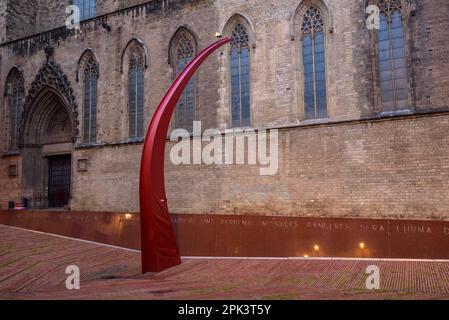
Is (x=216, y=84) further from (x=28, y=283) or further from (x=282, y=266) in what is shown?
(x=28, y=283)

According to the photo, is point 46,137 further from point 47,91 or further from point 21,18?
point 21,18

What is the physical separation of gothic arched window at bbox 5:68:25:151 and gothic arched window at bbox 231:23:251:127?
486 inches

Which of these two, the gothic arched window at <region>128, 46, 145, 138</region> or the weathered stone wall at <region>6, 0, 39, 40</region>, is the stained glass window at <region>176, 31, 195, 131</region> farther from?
the weathered stone wall at <region>6, 0, 39, 40</region>

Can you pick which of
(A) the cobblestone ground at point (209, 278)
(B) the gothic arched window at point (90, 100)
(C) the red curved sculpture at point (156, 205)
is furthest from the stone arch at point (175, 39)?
(A) the cobblestone ground at point (209, 278)

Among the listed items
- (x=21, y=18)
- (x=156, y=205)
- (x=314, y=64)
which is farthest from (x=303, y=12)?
(x=21, y=18)

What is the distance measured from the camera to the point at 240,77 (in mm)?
15438

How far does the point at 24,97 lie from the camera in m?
20.5

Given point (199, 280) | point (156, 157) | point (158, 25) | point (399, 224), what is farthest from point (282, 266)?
point (158, 25)

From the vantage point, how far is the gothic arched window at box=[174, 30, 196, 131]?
1644 cm

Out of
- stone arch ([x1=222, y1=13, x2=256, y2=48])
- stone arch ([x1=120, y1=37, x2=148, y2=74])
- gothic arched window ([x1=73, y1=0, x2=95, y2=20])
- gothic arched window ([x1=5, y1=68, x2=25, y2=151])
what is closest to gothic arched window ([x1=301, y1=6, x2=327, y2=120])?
stone arch ([x1=222, y1=13, x2=256, y2=48])

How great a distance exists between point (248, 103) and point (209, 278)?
29.6 ft

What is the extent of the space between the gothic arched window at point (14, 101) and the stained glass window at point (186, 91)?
9697 mm

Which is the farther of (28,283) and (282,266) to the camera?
(282,266)

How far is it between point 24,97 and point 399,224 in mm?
19344
